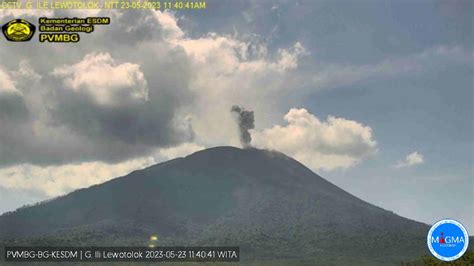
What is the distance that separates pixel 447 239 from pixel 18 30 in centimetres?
2844

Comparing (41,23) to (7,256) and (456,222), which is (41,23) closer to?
(7,256)

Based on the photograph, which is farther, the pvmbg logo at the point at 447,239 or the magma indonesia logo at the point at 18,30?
the magma indonesia logo at the point at 18,30

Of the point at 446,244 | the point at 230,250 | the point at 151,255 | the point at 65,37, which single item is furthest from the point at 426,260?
the point at 65,37

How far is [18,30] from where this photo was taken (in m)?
41.2

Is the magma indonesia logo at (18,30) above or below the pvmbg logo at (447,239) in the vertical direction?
above

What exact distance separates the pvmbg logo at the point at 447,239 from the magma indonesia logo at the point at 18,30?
87.8 ft

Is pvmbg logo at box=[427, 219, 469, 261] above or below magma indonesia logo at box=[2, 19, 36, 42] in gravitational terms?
below

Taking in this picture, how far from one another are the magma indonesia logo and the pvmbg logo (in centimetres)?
2676

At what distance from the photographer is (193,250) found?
5834 centimetres

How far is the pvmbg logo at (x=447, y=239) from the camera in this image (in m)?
30.1

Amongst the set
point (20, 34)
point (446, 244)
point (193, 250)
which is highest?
point (20, 34)

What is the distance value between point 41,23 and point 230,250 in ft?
96.0

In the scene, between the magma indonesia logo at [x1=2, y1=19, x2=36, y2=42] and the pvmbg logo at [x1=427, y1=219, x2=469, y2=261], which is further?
the magma indonesia logo at [x1=2, y1=19, x2=36, y2=42]

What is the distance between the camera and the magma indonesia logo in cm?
4078
